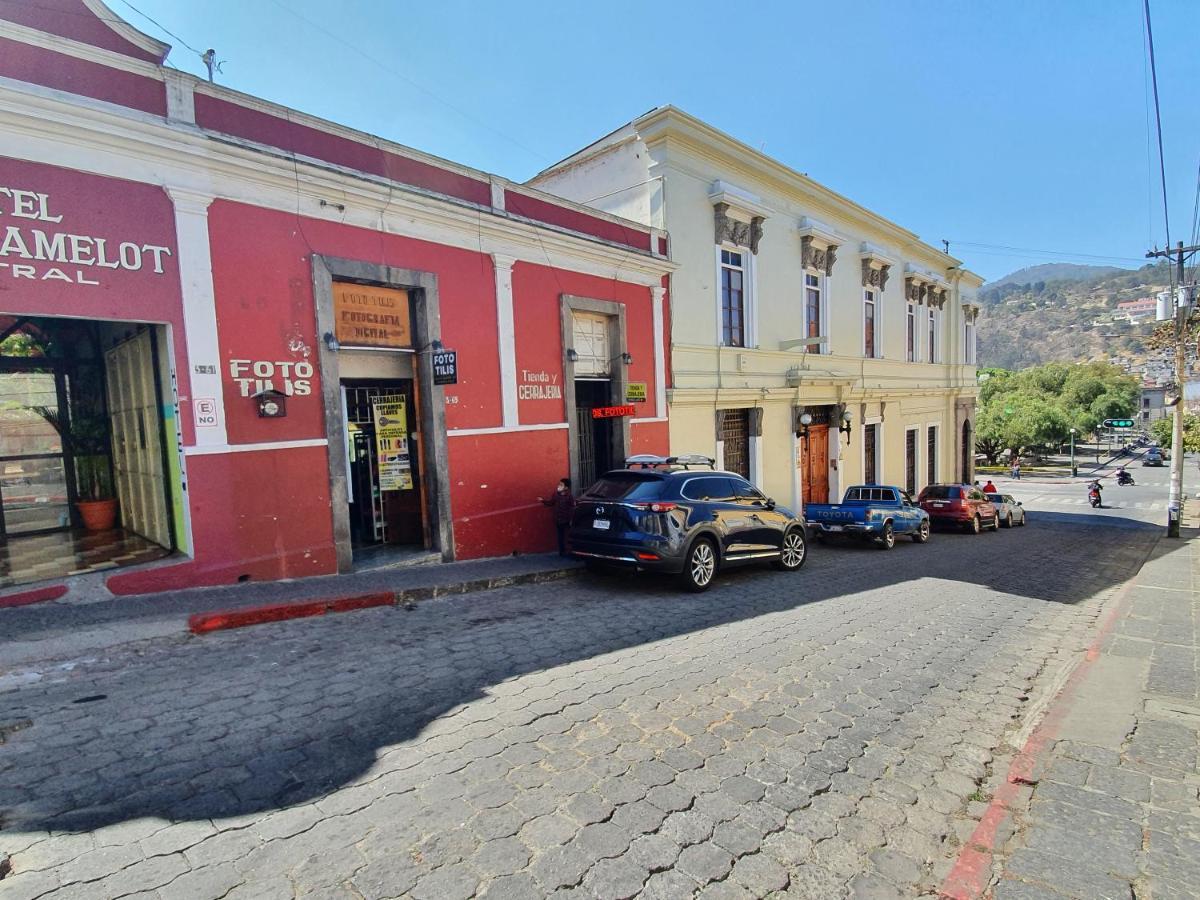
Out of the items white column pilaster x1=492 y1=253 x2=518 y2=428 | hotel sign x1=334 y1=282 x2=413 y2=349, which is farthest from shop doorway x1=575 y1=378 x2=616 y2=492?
hotel sign x1=334 y1=282 x2=413 y2=349

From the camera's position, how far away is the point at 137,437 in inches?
325

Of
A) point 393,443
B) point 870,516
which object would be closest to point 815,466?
point 870,516

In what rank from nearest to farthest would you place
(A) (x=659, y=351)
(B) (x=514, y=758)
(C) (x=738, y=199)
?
(B) (x=514, y=758)
(A) (x=659, y=351)
(C) (x=738, y=199)

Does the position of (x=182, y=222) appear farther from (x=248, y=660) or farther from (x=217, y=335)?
(x=248, y=660)

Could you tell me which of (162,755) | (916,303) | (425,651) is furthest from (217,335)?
(916,303)

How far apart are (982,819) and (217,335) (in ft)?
27.1

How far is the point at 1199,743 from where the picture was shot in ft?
13.1

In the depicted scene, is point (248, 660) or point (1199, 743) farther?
point (248, 660)

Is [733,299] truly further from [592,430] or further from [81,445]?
[81,445]

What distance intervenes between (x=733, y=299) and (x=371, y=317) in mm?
9885

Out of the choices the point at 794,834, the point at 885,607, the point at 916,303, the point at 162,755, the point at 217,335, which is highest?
the point at 916,303

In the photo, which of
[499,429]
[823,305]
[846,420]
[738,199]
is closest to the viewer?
[499,429]

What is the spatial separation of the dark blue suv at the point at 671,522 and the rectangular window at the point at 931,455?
20.0 meters

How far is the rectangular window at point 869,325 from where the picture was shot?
2119 centimetres
